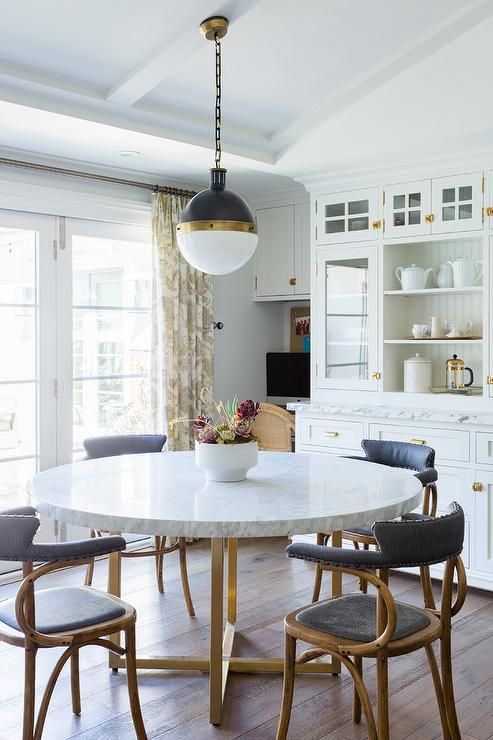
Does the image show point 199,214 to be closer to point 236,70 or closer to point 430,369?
point 236,70

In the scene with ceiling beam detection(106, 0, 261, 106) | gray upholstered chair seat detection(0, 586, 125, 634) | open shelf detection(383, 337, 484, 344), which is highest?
ceiling beam detection(106, 0, 261, 106)

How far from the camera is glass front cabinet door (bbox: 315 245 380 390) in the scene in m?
4.61

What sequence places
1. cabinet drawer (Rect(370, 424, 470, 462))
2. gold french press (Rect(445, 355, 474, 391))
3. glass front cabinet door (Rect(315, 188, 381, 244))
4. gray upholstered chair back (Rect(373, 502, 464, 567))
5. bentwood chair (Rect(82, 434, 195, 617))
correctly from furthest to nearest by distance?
→ glass front cabinet door (Rect(315, 188, 381, 244)) < gold french press (Rect(445, 355, 474, 391)) < cabinet drawer (Rect(370, 424, 470, 462)) < bentwood chair (Rect(82, 434, 195, 617)) < gray upholstered chair back (Rect(373, 502, 464, 567))

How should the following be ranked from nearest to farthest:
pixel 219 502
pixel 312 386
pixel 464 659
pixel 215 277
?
pixel 219 502 < pixel 464 659 < pixel 312 386 < pixel 215 277

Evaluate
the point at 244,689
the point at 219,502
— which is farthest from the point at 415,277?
the point at 244,689

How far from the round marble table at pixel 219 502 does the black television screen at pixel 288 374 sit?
6.67ft

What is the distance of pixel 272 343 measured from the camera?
5898 mm

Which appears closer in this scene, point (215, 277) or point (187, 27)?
point (187, 27)

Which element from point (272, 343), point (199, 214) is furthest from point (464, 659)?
point (272, 343)

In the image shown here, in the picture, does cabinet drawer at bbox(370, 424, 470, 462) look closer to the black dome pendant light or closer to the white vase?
the white vase

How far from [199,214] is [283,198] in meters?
2.81

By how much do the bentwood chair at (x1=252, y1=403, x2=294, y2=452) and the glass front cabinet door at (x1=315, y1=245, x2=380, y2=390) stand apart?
12.6 inches

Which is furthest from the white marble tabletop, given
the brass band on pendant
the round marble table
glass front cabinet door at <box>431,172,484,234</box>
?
glass front cabinet door at <box>431,172,484,234</box>

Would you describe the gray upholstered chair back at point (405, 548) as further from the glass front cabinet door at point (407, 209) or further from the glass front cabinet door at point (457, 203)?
the glass front cabinet door at point (407, 209)
